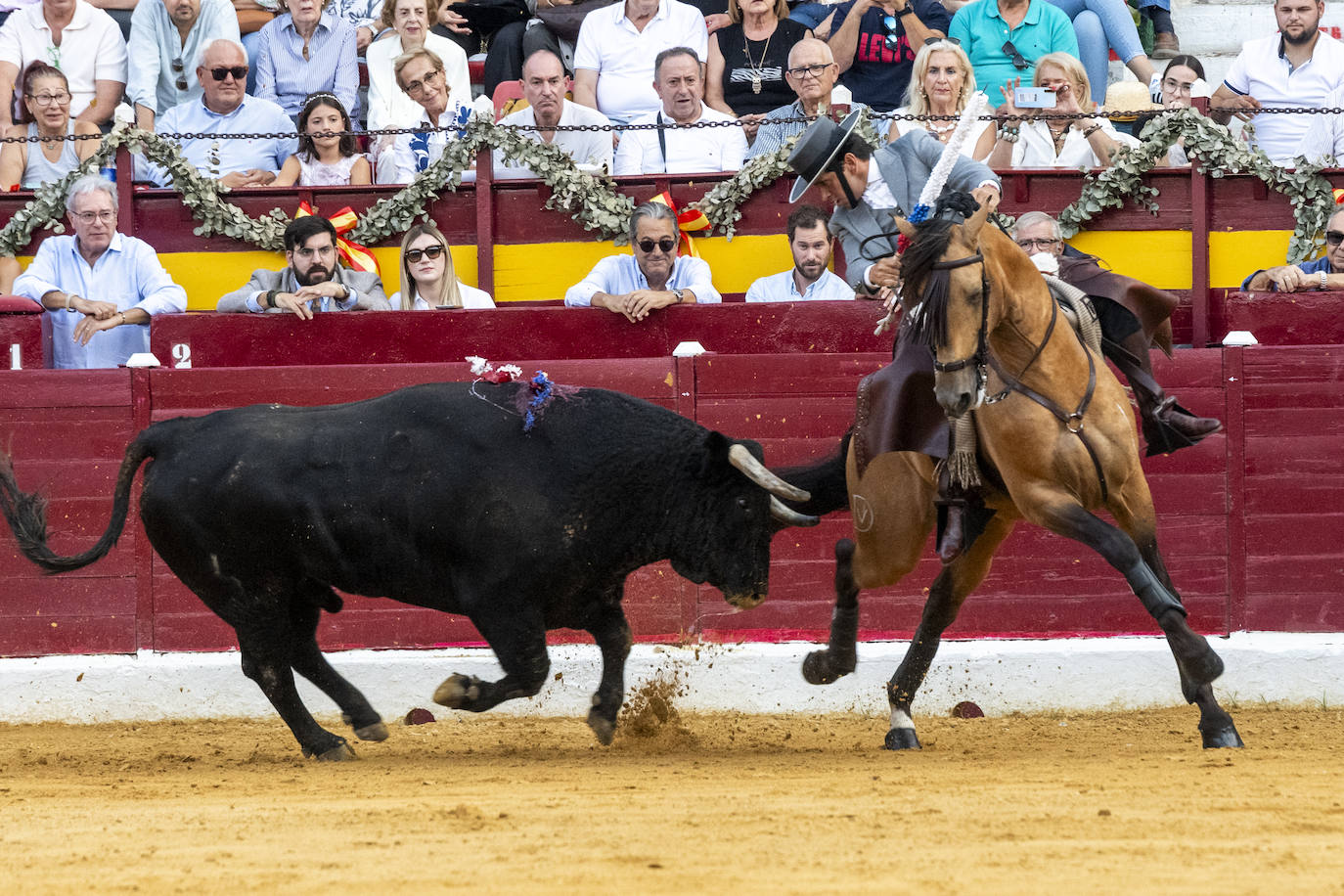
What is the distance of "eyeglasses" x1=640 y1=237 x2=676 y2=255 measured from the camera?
7.89m

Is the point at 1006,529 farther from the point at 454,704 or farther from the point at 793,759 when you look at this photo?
the point at 454,704

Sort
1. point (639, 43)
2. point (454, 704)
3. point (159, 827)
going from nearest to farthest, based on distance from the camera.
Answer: point (159, 827)
point (454, 704)
point (639, 43)

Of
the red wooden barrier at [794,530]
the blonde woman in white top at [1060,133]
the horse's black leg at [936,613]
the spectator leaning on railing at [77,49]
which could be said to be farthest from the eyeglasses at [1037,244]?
the spectator leaning on railing at [77,49]

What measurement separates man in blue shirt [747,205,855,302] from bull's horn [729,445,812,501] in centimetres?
234

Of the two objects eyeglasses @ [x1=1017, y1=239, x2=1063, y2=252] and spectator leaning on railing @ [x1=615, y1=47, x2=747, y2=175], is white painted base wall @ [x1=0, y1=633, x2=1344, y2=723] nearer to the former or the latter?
eyeglasses @ [x1=1017, y1=239, x2=1063, y2=252]

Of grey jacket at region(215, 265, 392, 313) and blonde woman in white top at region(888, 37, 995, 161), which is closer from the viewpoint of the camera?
grey jacket at region(215, 265, 392, 313)

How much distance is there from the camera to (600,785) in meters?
4.95

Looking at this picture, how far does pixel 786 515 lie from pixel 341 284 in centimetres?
325

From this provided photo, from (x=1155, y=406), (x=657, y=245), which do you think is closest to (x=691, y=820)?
(x=1155, y=406)

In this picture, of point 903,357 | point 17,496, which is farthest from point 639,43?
point 17,496

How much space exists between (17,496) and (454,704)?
6.08 feet

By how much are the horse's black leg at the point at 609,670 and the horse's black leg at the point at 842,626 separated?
93cm

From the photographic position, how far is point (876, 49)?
32.4 ft

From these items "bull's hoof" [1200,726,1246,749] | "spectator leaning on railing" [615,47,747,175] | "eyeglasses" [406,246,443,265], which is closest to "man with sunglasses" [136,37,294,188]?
"eyeglasses" [406,246,443,265]
